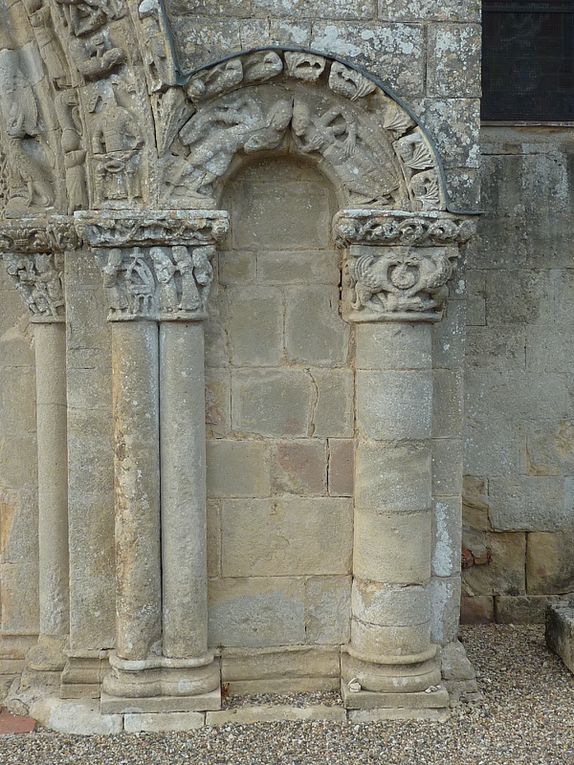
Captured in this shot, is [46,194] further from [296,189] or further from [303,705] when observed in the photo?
[303,705]

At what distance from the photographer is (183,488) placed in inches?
174

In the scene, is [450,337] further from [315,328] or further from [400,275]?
[315,328]

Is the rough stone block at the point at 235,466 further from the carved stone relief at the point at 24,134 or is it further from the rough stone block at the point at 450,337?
the carved stone relief at the point at 24,134

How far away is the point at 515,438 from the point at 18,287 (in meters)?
3.54

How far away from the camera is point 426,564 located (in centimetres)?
457

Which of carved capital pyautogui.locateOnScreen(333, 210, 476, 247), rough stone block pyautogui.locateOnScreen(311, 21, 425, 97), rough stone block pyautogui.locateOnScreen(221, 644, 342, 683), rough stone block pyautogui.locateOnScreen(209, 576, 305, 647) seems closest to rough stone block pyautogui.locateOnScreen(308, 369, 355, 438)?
carved capital pyautogui.locateOnScreen(333, 210, 476, 247)

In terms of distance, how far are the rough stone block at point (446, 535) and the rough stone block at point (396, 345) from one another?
82 centimetres

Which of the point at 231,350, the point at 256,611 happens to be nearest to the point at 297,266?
the point at 231,350

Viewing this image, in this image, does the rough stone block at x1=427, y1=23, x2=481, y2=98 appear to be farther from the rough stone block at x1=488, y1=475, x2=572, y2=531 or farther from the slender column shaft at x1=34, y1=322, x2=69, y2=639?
the rough stone block at x1=488, y1=475, x2=572, y2=531

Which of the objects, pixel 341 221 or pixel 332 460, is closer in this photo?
pixel 341 221

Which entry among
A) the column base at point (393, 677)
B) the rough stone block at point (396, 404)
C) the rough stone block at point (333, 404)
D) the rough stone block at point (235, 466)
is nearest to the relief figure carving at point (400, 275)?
the rough stone block at point (396, 404)

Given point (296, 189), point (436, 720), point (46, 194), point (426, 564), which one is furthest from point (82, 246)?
point (436, 720)

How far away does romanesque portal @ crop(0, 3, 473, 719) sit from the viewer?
425cm

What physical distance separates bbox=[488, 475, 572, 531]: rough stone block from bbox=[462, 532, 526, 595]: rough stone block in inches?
4.0
